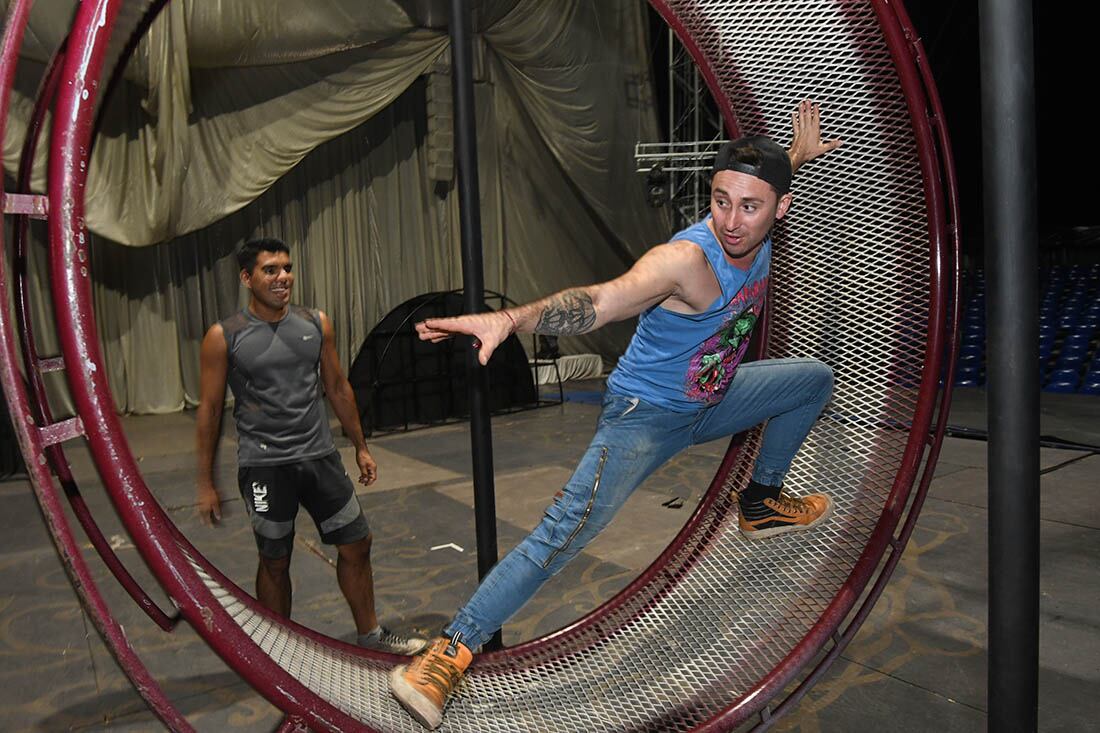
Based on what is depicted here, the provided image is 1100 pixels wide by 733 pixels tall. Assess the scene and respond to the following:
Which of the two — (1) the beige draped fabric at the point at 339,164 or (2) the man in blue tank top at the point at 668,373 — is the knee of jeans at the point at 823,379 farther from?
(1) the beige draped fabric at the point at 339,164

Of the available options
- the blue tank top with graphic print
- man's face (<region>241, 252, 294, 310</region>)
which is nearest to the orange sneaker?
the blue tank top with graphic print

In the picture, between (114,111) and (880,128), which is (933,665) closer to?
(880,128)

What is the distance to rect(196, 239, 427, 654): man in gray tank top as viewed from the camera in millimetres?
3016

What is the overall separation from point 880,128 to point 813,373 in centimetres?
80

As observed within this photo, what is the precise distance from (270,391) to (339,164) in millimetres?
9276

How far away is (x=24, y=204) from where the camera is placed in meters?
1.67

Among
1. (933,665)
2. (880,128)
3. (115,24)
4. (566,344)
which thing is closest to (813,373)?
(880,128)

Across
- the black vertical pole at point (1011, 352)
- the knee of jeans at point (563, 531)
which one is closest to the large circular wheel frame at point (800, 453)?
the knee of jeans at point (563, 531)

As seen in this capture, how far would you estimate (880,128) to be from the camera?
8.64 ft

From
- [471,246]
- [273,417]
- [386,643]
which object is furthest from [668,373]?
[386,643]

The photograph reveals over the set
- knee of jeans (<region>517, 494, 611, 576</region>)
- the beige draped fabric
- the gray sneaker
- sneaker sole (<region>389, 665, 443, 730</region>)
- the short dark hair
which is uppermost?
the beige draped fabric

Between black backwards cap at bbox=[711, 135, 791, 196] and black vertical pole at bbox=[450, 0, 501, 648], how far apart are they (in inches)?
29.7

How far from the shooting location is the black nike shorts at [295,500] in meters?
3.02

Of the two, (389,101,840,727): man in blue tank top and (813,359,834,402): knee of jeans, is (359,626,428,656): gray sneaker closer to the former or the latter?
(389,101,840,727): man in blue tank top
